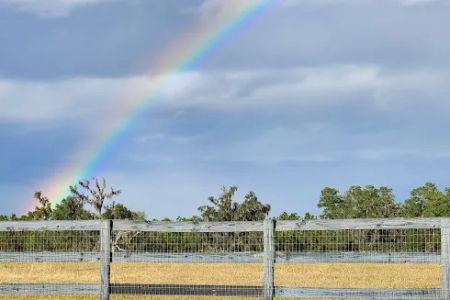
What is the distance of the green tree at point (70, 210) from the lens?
202ft

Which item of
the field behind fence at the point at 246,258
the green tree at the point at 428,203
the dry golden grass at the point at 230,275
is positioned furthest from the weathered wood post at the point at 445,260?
the green tree at the point at 428,203

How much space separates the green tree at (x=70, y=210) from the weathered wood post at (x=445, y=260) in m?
48.1

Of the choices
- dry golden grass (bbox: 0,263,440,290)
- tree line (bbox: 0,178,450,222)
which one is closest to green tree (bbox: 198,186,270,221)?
tree line (bbox: 0,178,450,222)

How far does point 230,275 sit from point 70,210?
141 ft

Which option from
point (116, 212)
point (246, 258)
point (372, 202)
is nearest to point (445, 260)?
point (246, 258)

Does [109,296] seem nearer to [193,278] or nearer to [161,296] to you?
[161,296]

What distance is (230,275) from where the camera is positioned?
70.7ft

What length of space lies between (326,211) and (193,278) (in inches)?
2496

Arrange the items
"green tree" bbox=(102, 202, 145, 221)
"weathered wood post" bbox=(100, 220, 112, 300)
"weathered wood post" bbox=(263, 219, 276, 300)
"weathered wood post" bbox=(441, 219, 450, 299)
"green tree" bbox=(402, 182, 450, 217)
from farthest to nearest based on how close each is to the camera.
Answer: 1. "green tree" bbox=(402, 182, 450, 217)
2. "green tree" bbox=(102, 202, 145, 221)
3. "weathered wood post" bbox=(100, 220, 112, 300)
4. "weathered wood post" bbox=(263, 219, 276, 300)
5. "weathered wood post" bbox=(441, 219, 450, 299)

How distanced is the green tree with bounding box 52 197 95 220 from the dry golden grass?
35992mm

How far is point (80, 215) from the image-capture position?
201ft

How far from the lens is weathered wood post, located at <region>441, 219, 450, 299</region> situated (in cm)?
1427

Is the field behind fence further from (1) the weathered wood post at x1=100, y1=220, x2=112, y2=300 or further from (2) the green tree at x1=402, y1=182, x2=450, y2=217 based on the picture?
(2) the green tree at x1=402, y1=182, x2=450, y2=217

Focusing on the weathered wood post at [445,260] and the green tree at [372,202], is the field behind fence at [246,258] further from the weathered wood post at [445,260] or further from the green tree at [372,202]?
the green tree at [372,202]
